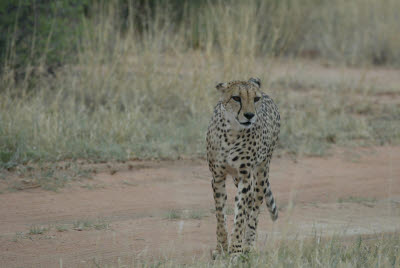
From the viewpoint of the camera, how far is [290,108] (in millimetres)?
9828

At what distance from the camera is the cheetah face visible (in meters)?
4.59

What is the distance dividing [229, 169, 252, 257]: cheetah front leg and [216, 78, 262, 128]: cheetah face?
0.37 meters

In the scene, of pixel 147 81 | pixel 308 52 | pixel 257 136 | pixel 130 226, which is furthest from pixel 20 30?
pixel 308 52

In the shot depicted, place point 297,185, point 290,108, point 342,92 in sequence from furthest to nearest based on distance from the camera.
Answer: point 342,92 → point 290,108 → point 297,185

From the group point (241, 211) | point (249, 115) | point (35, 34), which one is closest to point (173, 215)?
point (241, 211)

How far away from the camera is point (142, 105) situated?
8727 mm

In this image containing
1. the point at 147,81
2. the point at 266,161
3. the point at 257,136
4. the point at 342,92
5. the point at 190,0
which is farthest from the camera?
the point at 190,0

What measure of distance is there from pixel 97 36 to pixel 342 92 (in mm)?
3737

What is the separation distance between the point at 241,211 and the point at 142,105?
416 centimetres

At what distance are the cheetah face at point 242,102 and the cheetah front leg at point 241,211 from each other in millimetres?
368

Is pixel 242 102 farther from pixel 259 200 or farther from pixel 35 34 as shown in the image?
pixel 35 34

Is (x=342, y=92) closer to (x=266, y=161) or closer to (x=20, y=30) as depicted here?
(x=20, y=30)

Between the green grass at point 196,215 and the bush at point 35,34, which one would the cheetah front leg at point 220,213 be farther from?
the bush at point 35,34

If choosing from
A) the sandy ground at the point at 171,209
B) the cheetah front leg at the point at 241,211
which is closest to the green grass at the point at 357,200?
the sandy ground at the point at 171,209
